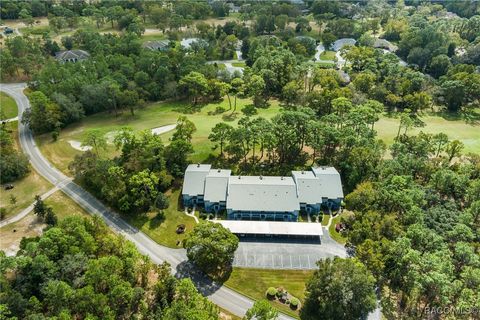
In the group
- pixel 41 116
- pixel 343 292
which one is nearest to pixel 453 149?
pixel 343 292

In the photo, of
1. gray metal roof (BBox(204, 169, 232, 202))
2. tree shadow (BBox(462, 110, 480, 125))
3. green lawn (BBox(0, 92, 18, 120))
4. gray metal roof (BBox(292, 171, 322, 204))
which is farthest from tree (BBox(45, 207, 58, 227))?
tree shadow (BBox(462, 110, 480, 125))

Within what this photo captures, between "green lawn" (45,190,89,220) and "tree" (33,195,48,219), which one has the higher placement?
"tree" (33,195,48,219)

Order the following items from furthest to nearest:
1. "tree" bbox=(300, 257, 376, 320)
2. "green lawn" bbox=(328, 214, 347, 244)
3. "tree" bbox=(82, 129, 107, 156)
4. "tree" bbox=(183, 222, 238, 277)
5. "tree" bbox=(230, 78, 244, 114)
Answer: "tree" bbox=(230, 78, 244, 114), "tree" bbox=(82, 129, 107, 156), "green lawn" bbox=(328, 214, 347, 244), "tree" bbox=(183, 222, 238, 277), "tree" bbox=(300, 257, 376, 320)

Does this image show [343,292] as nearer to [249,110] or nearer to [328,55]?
[249,110]

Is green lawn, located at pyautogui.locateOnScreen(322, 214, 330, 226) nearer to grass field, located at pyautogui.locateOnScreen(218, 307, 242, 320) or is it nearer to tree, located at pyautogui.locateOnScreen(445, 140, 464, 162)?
grass field, located at pyautogui.locateOnScreen(218, 307, 242, 320)

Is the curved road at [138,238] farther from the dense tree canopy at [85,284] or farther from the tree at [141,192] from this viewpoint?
the dense tree canopy at [85,284]

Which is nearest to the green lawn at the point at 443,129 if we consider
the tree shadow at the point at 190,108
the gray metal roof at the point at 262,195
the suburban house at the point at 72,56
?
the gray metal roof at the point at 262,195
